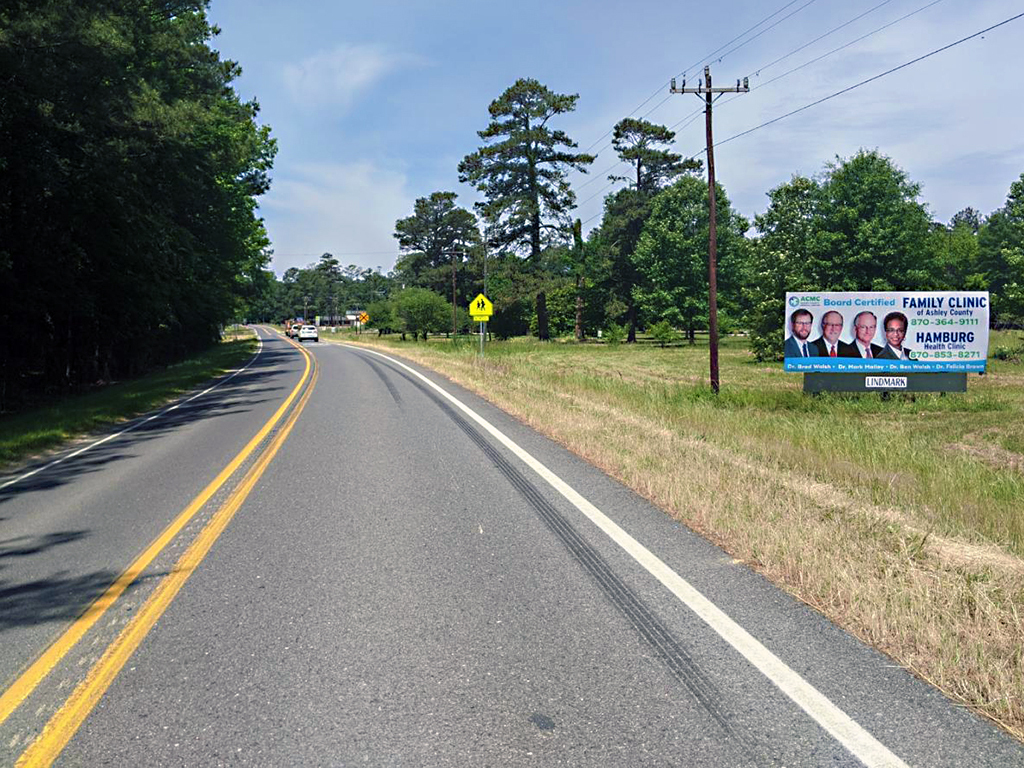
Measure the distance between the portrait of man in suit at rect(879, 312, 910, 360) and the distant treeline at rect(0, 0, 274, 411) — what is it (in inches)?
824

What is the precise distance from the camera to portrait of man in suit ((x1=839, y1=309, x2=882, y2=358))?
1873 cm

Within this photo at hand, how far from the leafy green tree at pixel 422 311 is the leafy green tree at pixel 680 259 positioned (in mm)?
18998

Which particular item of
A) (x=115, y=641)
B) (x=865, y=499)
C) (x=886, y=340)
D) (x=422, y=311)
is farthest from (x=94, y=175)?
(x=422, y=311)

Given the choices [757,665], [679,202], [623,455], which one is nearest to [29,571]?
[757,665]

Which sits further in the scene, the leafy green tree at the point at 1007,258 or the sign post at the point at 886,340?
the leafy green tree at the point at 1007,258

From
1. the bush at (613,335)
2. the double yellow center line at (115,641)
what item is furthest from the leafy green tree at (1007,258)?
the double yellow center line at (115,641)

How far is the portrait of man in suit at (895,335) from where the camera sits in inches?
732

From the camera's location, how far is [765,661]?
12.5 feet

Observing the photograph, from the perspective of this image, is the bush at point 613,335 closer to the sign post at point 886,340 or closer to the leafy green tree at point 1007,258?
the leafy green tree at point 1007,258

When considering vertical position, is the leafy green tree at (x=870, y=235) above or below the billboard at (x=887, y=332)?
above

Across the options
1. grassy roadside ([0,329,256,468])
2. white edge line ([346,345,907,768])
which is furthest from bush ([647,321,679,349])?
white edge line ([346,345,907,768])

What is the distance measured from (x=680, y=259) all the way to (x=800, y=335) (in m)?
40.2

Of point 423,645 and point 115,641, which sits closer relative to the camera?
point 423,645

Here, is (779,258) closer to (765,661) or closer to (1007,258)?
(1007,258)
